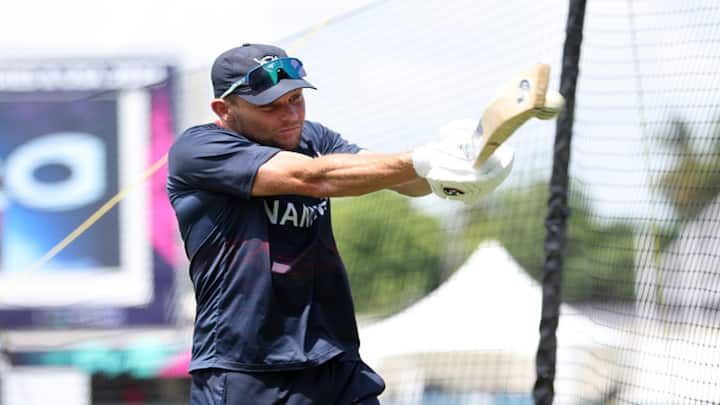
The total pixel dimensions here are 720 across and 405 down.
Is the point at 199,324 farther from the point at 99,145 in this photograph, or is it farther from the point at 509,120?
the point at 99,145

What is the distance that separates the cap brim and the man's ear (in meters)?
0.12

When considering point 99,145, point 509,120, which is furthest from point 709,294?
point 99,145

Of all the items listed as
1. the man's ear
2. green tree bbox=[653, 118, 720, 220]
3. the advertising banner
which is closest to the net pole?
green tree bbox=[653, 118, 720, 220]

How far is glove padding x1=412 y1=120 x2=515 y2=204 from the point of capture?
9.80 ft

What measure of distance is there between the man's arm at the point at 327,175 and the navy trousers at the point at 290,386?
55 cm

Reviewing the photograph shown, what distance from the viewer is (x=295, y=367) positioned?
140 inches

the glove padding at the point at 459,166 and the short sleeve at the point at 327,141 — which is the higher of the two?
the short sleeve at the point at 327,141

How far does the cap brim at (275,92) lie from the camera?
356 cm

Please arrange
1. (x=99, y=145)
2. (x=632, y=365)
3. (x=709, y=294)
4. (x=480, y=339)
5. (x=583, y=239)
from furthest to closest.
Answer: (x=99, y=145) < (x=480, y=339) < (x=583, y=239) < (x=632, y=365) < (x=709, y=294)

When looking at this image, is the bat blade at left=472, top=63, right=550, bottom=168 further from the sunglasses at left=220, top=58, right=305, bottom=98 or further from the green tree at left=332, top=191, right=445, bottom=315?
the green tree at left=332, top=191, right=445, bottom=315

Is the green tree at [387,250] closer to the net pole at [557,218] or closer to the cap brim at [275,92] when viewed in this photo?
the net pole at [557,218]

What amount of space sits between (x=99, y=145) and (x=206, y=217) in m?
17.5

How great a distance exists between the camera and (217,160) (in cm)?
354

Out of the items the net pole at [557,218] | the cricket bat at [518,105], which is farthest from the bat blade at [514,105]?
the net pole at [557,218]
